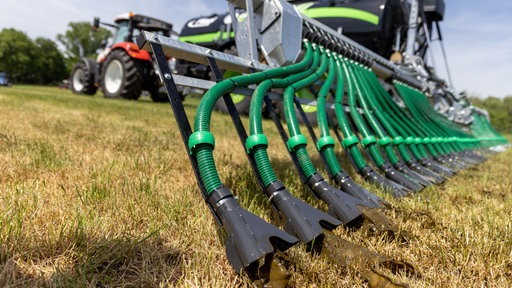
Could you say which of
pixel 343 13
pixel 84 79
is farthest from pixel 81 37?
pixel 343 13

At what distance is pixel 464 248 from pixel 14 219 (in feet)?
5.33

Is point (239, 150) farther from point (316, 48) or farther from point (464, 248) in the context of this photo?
point (464, 248)

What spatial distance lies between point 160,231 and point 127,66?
739cm

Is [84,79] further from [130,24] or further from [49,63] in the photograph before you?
[49,63]

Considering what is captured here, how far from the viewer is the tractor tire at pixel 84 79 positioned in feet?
34.9

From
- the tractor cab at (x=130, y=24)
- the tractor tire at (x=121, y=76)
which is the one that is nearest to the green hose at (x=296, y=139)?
the tractor tire at (x=121, y=76)

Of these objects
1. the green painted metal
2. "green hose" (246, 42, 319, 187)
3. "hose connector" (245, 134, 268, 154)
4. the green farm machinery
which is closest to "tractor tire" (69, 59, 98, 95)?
the green painted metal

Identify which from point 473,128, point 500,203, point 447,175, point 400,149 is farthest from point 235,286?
point 473,128

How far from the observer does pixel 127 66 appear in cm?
762

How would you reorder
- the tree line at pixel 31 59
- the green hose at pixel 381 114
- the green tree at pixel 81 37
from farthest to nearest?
the green tree at pixel 81 37, the tree line at pixel 31 59, the green hose at pixel 381 114

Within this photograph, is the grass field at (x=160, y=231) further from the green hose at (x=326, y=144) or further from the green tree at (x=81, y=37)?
the green tree at (x=81, y=37)

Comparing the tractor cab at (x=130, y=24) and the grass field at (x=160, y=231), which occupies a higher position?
the tractor cab at (x=130, y=24)

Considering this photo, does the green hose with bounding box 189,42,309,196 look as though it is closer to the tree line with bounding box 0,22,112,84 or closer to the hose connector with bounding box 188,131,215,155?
the hose connector with bounding box 188,131,215,155

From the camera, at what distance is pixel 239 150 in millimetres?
2949
